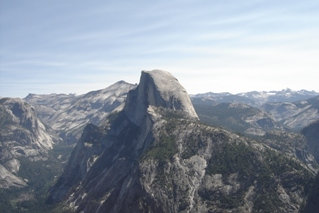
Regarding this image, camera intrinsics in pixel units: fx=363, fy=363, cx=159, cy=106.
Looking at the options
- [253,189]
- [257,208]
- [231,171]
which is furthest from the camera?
[231,171]

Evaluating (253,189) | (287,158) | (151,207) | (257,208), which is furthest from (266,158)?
(151,207)

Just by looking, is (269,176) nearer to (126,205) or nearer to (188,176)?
(188,176)

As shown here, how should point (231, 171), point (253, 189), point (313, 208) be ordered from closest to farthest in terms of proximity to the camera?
point (313, 208) < point (253, 189) < point (231, 171)

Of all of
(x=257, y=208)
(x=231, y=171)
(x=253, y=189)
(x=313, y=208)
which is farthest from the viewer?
(x=231, y=171)

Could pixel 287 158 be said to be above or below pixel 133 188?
above

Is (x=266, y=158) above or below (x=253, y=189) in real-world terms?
above

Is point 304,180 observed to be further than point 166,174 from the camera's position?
No

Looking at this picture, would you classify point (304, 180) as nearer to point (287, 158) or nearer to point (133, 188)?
point (287, 158)

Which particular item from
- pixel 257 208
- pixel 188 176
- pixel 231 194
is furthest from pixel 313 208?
pixel 188 176

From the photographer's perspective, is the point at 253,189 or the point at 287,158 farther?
the point at 287,158
